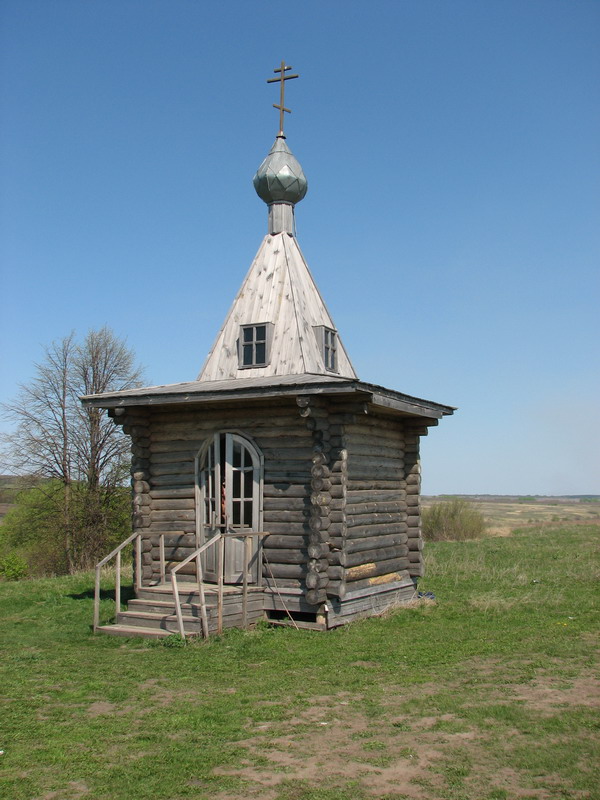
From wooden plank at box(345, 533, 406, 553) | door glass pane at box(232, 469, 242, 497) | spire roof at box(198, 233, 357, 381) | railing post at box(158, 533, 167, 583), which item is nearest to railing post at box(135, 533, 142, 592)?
railing post at box(158, 533, 167, 583)

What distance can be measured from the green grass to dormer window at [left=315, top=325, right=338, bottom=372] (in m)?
5.04

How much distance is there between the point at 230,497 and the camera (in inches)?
534

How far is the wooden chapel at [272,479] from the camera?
495 inches

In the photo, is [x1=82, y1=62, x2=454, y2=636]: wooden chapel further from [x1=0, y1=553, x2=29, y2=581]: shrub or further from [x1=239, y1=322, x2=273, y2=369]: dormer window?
[x1=0, y1=553, x2=29, y2=581]: shrub

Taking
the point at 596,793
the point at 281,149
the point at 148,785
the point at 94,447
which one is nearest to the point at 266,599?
the point at 148,785

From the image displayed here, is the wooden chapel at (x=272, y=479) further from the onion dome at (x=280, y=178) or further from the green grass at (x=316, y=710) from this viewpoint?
the onion dome at (x=280, y=178)

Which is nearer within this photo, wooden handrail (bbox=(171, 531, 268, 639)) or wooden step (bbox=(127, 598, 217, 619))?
wooden handrail (bbox=(171, 531, 268, 639))

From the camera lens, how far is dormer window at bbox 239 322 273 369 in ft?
48.6

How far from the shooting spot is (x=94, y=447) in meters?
31.0

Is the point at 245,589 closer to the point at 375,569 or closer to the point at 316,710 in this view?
the point at 375,569

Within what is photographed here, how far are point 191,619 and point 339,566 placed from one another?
2.60 meters

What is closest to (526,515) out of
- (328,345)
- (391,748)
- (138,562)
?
(328,345)

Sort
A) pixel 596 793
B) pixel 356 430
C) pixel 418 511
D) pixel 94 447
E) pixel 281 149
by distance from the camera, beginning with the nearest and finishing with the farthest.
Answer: pixel 596 793 → pixel 356 430 → pixel 418 511 → pixel 281 149 → pixel 94 447

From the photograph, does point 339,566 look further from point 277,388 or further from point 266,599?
point 277,388
